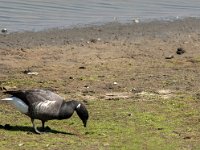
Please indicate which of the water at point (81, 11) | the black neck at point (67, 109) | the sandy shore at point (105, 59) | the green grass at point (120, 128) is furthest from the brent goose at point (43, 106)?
the water at point (81, 11)

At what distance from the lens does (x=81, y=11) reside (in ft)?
64.8

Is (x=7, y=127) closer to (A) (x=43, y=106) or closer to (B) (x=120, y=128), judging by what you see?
(A) (x=43, y=106)

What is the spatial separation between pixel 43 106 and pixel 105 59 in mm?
5167

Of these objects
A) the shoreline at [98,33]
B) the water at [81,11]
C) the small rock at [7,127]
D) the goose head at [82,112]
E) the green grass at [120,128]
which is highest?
the water at [81,11]

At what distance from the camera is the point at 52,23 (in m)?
18.4

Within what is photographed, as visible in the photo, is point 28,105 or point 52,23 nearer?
point 28,105

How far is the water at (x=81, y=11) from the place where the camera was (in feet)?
60.2

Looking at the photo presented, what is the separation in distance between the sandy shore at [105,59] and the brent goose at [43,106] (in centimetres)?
195

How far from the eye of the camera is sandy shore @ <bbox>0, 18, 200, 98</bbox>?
507 inches

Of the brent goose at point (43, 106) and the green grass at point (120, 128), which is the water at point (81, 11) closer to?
the green grass at point (120, 128)

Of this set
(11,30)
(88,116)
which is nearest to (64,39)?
(11,30)

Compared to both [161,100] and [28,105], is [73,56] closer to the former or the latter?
[161,100]

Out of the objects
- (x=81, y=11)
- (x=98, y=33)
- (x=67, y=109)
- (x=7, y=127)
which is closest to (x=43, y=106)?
(x=67, y=109)

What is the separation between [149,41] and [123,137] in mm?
7454
